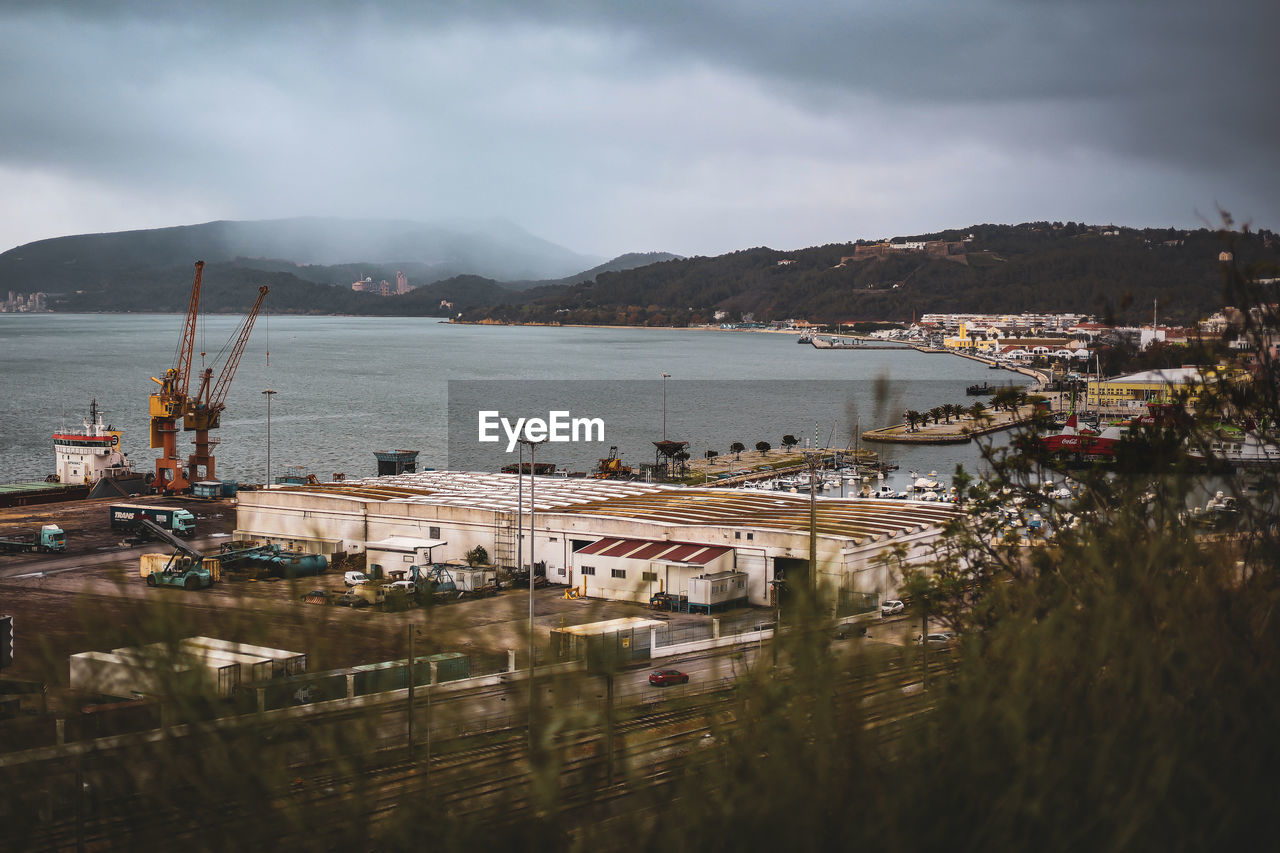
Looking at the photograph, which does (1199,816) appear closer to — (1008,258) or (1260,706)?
(1260,706)

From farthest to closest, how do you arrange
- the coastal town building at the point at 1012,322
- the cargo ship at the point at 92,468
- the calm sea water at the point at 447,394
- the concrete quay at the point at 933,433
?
the coastal town building at the point at 1012,322 → the concrete quay at the point at 933,433 → the calm sea water at the point at 447,394 → the cargo ship at the point at 92,468

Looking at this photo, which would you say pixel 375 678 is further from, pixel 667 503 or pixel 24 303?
pixel 24 303

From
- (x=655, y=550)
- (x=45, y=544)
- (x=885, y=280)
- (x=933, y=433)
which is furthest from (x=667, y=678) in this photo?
(x=885, y=280)

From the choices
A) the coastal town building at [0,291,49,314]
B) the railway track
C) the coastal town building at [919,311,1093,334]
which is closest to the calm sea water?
the railway track

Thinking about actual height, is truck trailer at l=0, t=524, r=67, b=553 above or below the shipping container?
below

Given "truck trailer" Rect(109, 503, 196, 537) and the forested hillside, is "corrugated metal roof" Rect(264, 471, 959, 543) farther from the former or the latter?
the forested hillside

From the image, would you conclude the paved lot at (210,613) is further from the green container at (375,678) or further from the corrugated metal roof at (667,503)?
the corrugated metal roof at (667,503)

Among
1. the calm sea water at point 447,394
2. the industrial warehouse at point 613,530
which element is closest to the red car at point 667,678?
the calm sea water at point 447,394

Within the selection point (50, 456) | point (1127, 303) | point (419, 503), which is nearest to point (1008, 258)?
point (50, 456)
